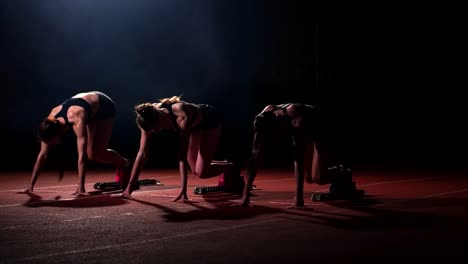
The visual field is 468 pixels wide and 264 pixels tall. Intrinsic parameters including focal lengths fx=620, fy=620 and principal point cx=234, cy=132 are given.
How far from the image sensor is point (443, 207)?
7324mm

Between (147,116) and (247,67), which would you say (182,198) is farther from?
(247,67)

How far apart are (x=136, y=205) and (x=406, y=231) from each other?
3.64 m

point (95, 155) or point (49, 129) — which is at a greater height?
point (49, 129)

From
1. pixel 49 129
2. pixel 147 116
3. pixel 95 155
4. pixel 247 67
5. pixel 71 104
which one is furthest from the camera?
pixel 247 67

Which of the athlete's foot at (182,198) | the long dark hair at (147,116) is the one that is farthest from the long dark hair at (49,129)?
the athlete's foot at (182,198)

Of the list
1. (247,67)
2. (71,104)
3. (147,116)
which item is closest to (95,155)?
(71,104)

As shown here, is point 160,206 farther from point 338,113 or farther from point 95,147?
point 338,113

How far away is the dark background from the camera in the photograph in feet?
57.0

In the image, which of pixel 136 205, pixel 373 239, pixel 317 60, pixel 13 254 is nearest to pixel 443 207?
pixel 373 239

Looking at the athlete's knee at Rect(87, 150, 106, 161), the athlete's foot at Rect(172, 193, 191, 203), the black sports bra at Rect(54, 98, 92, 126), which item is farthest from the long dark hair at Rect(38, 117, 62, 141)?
the athlete's foot at Rect(172, 193, 191, 203)

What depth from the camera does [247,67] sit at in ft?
61.7

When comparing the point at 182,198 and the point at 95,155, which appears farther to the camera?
the point at 95,155

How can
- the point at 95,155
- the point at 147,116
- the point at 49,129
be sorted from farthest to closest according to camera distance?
the point at 95,155 < the point at 49,129 < the point at 147,116

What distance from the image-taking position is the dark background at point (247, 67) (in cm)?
1736
